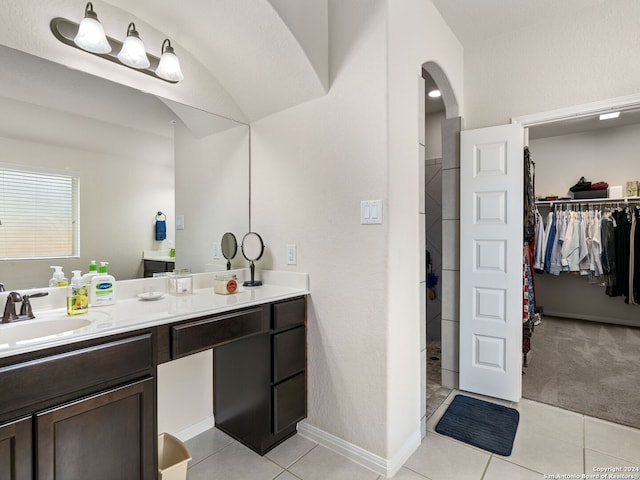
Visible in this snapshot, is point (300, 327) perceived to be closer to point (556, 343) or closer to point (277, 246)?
point (277, 246)

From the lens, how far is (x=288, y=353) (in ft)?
6.40

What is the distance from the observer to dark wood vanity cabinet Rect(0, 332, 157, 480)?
1.03 metres

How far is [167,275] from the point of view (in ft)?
6.61

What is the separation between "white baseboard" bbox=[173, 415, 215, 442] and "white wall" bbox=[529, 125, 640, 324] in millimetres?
4974

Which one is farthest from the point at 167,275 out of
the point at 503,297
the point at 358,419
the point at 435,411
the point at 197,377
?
the point at 503,297

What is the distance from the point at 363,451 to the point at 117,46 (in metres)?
2.41

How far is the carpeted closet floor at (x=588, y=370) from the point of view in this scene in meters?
2.43

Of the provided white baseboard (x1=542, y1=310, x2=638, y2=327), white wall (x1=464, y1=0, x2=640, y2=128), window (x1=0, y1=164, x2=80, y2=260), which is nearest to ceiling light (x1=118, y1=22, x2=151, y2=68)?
window (x1=0, y1=164, x2=80, y2=260)

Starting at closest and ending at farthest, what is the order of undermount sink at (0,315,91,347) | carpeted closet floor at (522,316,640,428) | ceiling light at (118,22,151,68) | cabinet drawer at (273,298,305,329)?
undermount sink at (0,315,91,347)
ceiling light at (118,22,151,68)
cabinet drawer at (273,298,305,329)
carpeted closet floor at (522,316,640,428)

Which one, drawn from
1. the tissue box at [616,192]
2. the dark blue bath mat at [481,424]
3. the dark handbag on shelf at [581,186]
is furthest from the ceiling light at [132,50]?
the tissue box at [616,192]

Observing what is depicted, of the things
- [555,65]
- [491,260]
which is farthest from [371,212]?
[555,65]

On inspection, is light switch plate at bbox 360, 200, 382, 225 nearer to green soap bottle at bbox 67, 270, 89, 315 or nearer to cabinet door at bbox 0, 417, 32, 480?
green soap bottle at bbox 67, 270, 89, 315

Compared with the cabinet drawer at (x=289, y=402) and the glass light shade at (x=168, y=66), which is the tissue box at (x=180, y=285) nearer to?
the cabinet drawer at (x=289, y=402)

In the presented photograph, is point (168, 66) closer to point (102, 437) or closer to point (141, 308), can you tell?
point (141, 308)
